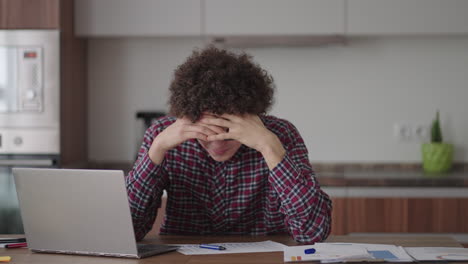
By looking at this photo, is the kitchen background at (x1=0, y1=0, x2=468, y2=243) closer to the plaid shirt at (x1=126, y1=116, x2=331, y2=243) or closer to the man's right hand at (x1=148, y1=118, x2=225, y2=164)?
the plaid shirt at (x1=126, y1=116, x2=331, y2=243)

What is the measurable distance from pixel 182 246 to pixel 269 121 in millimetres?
567

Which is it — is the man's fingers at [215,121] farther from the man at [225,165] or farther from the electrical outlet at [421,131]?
the electrical outlet at [421,131]

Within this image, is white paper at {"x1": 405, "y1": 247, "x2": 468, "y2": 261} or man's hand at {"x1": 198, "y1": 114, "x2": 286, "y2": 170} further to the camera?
man's hand at {"x1": 198, "y1": 114, "x2": 286, "y2": 170}

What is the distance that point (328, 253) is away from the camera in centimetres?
161

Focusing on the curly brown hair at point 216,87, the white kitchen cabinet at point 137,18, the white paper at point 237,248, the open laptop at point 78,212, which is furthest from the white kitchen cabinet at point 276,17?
the open laptop at point 78,212

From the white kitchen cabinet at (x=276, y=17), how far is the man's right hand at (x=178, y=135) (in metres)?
1.63

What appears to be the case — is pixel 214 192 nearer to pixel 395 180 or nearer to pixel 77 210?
pixel 77 210

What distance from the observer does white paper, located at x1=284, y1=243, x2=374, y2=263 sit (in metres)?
1.55

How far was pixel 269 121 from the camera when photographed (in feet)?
7.02

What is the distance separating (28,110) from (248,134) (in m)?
1.87

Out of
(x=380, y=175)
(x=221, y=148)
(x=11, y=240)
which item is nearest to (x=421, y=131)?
(x=380, y=175)

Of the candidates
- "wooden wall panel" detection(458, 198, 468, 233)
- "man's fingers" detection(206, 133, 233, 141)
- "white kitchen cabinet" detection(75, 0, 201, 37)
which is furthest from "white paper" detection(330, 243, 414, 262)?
"white kitchen cabinet" detection(75, 0, 201, 37)

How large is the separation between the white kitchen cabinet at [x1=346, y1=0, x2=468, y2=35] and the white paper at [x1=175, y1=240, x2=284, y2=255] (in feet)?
6.20

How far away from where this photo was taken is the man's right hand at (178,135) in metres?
1.80
